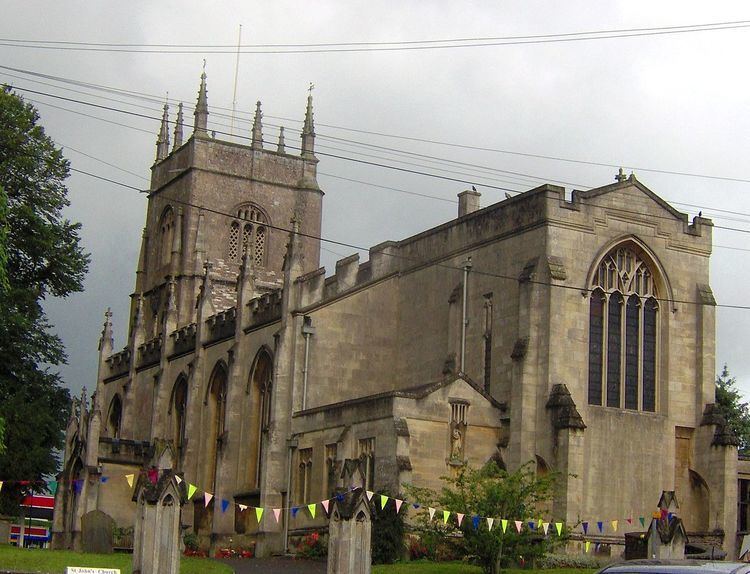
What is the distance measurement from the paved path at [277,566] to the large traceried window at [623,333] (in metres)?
10.1

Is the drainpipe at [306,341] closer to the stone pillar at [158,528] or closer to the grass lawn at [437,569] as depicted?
the grass lawn at [437,569]

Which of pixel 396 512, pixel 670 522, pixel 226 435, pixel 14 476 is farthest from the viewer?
pixel 226 435

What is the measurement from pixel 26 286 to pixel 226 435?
1009 centimetres

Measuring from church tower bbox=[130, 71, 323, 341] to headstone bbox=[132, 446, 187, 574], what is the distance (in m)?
42.7

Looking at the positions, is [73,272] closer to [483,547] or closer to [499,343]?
[499,343]

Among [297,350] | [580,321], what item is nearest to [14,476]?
[297,350]

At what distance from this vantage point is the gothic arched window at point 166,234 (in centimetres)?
7675

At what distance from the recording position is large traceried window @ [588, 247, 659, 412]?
42.9 meters

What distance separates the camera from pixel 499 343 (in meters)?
43.7

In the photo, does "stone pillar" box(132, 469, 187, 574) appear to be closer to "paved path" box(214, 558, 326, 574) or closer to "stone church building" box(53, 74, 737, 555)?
"stone church building" box(53, 74, 737, 555)

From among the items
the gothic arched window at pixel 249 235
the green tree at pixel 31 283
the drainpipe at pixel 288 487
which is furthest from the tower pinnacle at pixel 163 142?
the drainpipe at pixel 288 487

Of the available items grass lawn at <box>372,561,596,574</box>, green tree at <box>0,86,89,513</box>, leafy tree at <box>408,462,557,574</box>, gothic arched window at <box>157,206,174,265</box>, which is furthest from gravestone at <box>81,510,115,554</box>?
gothic arched window at <box>157,206,174,265</box>

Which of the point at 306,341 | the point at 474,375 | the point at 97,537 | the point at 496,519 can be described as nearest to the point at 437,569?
the point at 496,519

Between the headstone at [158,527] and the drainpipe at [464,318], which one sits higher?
the drainpipe at [464,318]
